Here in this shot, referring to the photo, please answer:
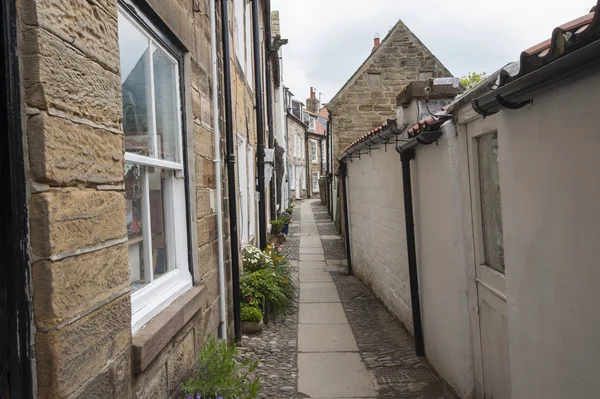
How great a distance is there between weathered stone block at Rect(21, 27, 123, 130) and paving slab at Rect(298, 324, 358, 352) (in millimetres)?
4234

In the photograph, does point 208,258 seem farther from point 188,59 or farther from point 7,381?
point 7,381

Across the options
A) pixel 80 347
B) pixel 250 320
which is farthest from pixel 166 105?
pixel 250 320

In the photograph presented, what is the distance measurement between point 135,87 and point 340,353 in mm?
3897

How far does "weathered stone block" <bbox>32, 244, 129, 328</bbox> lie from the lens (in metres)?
1.55

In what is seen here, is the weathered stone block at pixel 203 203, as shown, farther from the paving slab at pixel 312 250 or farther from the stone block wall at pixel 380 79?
the stone block wall at pixel 380 79

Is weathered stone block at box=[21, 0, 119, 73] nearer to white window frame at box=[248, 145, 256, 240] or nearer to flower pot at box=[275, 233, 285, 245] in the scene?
white window frame at box=[248, 145, 256, 240]

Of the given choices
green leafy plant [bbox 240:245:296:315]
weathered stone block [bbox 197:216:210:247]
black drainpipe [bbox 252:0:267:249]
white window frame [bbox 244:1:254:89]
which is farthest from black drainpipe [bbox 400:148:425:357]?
white window frame [bbox 244:1:254:89]

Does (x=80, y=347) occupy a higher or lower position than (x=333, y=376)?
higher

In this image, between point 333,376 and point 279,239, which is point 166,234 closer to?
point 333,376

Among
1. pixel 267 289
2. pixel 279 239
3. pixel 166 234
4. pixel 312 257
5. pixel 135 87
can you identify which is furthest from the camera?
pixel 279 239

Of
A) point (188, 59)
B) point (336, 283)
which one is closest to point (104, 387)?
point (188, 59)

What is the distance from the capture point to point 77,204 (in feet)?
5.75

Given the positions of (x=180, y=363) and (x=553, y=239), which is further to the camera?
(x=180, y=363)

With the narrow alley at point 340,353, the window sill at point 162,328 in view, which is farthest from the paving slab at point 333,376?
the window sill at point 162,328
